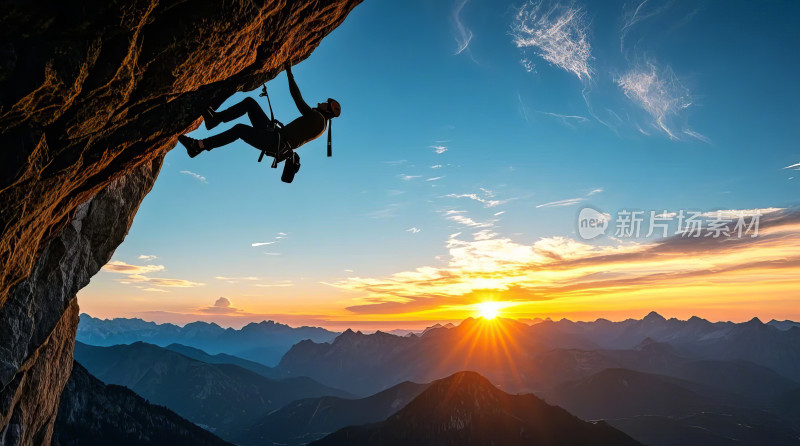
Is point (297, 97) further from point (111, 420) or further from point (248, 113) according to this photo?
point (111, 420)

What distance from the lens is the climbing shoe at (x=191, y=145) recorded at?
1115cm

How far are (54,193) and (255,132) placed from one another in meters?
4.79

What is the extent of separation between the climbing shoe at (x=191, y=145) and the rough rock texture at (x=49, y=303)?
647 centimetres

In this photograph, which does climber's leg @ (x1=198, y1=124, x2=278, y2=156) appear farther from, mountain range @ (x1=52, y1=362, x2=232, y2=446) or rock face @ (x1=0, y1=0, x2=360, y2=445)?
mountain range @ (x1=52, y1=362, x2=232, y2=446)

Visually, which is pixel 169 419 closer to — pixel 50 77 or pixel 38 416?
pixel 38 416

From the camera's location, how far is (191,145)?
11.3 meters

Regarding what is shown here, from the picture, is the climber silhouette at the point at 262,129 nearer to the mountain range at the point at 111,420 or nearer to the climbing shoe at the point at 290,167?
the climbing shoe at the point at 290,167

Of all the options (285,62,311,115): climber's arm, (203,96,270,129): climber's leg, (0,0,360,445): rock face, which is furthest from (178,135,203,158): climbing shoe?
(285,62,311,115): climber's arm

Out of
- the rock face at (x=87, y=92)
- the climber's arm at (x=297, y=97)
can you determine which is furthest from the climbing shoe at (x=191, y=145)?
the climber's arm at (x=297, y=97)

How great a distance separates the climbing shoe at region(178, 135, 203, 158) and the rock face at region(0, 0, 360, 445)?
0.49m

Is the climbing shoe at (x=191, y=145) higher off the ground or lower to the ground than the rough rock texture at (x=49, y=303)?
higher

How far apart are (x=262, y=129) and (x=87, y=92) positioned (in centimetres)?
419

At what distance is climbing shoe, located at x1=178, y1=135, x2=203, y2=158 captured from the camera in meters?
11.1

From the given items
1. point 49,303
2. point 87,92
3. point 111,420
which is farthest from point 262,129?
point 111,420
